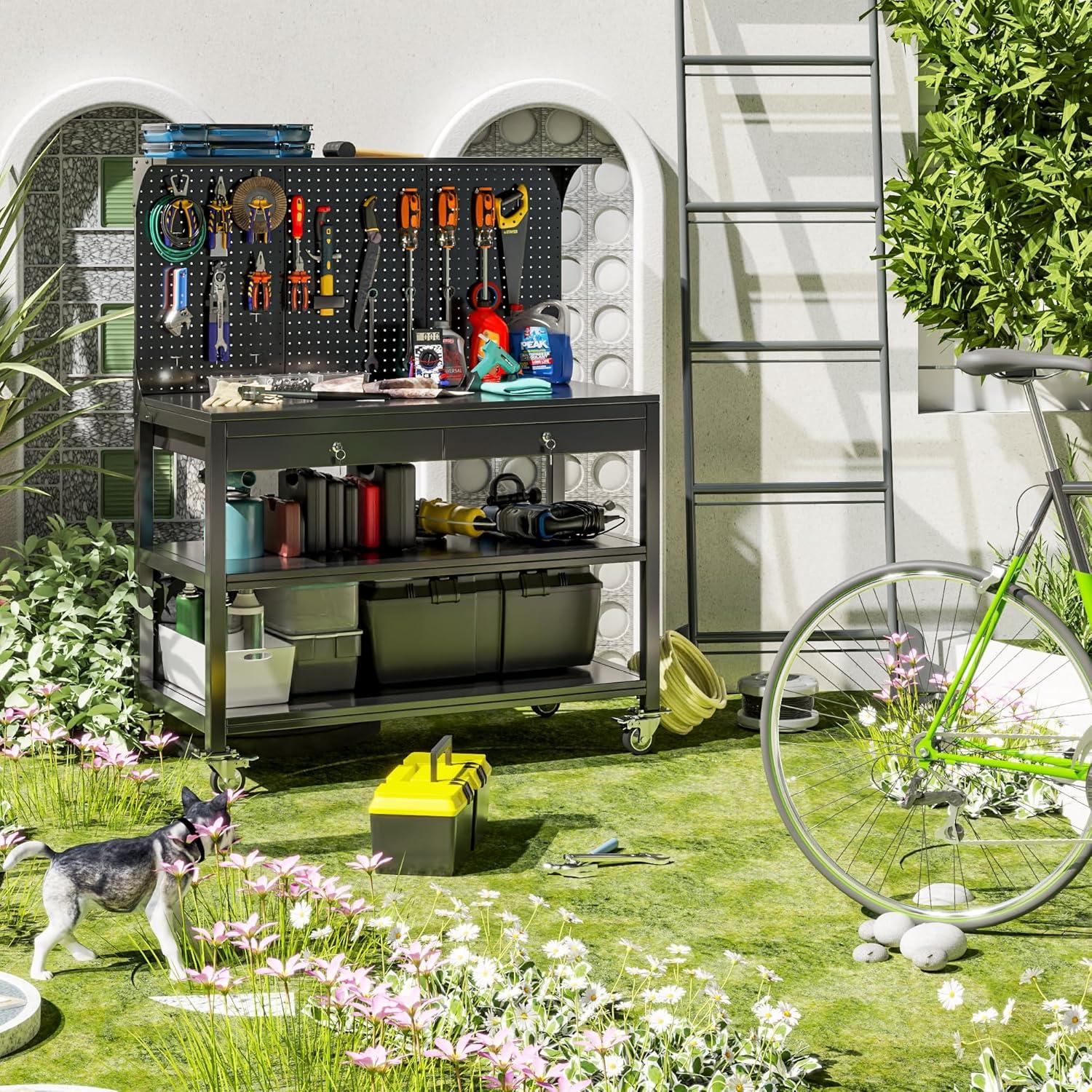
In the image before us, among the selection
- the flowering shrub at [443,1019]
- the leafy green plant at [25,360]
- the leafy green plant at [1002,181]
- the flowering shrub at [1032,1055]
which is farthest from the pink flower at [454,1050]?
the leafy green plant at [1002,181]

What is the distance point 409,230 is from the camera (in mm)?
5371

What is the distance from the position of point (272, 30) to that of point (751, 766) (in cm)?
300

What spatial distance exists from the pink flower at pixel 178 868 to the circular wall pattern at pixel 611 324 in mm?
3151

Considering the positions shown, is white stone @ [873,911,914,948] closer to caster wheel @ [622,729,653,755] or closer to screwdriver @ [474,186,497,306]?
caster wheel @ [622,729,653,755]

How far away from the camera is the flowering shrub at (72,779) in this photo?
4418mm

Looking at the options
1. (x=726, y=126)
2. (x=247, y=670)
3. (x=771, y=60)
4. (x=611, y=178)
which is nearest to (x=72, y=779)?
(x=247, y=670)

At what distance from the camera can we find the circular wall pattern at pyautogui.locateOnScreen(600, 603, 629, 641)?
20.1 ft

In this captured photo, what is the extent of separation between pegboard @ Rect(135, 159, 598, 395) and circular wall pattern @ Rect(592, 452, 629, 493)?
0.75 m

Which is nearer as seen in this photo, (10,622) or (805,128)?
(10,622)

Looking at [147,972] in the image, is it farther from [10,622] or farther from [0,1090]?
[10,622]

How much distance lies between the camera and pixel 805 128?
5953 millimetres

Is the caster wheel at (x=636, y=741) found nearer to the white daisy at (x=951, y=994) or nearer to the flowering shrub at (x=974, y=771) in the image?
the flowering shrub at (x=974, y=771)

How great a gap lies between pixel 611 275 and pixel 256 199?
1.44 m

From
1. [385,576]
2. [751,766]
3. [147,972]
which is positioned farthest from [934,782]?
[147,972]
